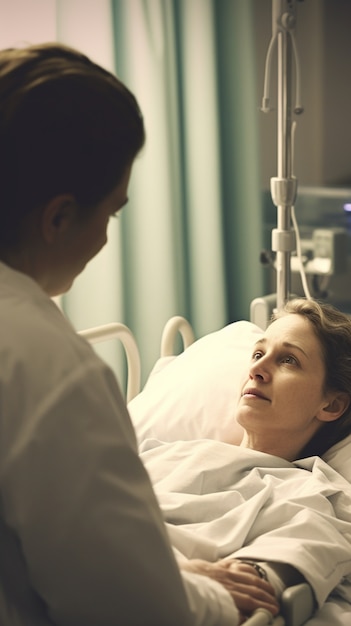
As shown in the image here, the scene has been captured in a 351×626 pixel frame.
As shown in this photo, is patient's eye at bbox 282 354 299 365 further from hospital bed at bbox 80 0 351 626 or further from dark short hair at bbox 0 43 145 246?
dark short hair at bbox 0 43 145 246

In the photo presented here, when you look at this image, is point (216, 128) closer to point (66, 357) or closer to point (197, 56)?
point (197, 56)

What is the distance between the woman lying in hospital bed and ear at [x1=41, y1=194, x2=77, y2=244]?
24.1 inches

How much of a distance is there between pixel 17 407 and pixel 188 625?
340 millimetres

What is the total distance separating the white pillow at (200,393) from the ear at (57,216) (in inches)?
44.8

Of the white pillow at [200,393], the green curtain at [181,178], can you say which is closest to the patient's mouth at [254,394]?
the white pillow at [200,393]

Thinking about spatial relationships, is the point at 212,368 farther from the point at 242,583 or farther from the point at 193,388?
the point at 242,583

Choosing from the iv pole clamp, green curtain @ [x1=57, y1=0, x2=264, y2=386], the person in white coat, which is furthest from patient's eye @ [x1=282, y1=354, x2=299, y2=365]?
green curtain @ [x1=57, y1=0, x2=264, y2=386]

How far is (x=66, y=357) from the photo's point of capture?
994 mm

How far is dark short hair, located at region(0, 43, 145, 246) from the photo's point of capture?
3.32 ft

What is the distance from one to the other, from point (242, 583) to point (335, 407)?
63 centimetres

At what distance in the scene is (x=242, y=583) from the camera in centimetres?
140

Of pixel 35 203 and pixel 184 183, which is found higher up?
pixel 35 203

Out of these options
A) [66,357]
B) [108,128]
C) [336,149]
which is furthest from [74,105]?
[336,149]

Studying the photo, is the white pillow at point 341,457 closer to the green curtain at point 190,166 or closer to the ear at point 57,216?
the ear at point 57,216
